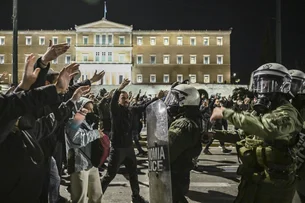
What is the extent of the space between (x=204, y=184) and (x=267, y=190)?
457 cm

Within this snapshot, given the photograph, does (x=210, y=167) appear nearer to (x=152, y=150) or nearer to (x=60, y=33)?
(x=152, y=150)

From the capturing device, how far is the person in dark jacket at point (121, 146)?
6.24 m

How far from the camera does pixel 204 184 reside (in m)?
7.97

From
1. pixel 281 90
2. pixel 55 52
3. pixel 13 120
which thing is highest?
pixel 55 52

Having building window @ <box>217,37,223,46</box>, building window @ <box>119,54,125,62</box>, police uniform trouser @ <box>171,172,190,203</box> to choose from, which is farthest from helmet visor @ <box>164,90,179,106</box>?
building window @ <box>217,37,223,46</box>


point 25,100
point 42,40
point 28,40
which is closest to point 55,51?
point 25,100

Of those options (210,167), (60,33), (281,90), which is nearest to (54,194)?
(281,90)

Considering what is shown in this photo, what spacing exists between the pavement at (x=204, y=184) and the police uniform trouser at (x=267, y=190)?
3.21 metres

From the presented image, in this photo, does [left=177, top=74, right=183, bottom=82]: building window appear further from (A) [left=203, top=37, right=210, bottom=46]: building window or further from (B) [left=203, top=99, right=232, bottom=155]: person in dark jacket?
(B) [left=203, top=99, right=232, bottom=155]: person in dark jacket

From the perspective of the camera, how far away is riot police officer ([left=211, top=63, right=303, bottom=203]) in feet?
10.8

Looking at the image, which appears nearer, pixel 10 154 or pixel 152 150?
pixel 10 154

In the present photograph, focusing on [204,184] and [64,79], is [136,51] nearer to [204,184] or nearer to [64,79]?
[204,184]

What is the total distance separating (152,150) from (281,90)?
1396 mm

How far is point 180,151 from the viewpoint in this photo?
431cm
